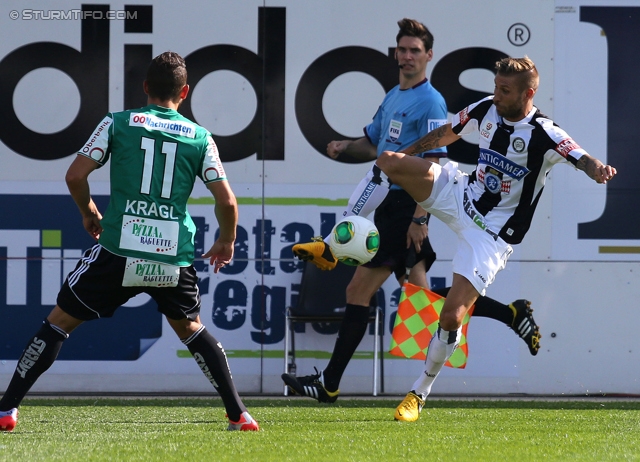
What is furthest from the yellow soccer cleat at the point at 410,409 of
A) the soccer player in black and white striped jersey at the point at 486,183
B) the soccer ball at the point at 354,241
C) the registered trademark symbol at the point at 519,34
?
the registered trademark symbol at the point at 519,34

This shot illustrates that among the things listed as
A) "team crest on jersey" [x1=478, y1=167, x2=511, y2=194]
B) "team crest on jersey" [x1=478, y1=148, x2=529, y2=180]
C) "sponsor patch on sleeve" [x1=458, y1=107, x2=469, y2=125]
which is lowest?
"team crest on jersey" [x1=478, y1=167, x2=511, y2=194]

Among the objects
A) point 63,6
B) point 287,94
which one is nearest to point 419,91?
point 287,94

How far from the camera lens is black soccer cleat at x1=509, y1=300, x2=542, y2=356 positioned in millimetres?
6219

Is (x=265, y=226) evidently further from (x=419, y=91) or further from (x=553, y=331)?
(x=553, y=331)

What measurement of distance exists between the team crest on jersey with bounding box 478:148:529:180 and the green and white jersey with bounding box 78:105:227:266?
1.64 metres

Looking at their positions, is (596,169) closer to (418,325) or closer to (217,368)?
(217,368)

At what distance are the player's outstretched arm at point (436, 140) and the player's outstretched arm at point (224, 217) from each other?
149cm

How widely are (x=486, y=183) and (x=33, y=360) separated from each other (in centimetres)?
258

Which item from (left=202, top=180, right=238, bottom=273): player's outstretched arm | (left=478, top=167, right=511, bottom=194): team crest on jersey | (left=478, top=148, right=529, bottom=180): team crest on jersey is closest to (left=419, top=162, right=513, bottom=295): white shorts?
(left=478, top=167, right=511, bottom=194): team crest on jersey

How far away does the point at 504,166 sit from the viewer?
17.2ft

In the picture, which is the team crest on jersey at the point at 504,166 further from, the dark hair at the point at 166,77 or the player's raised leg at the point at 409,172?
the dark hair at the point at 166,77

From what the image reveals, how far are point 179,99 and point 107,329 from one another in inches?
127

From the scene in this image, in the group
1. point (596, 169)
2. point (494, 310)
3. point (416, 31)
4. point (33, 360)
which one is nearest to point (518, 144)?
point (596, 169)

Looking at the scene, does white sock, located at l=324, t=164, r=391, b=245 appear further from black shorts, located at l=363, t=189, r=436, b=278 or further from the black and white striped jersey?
the black and white striped jersey
